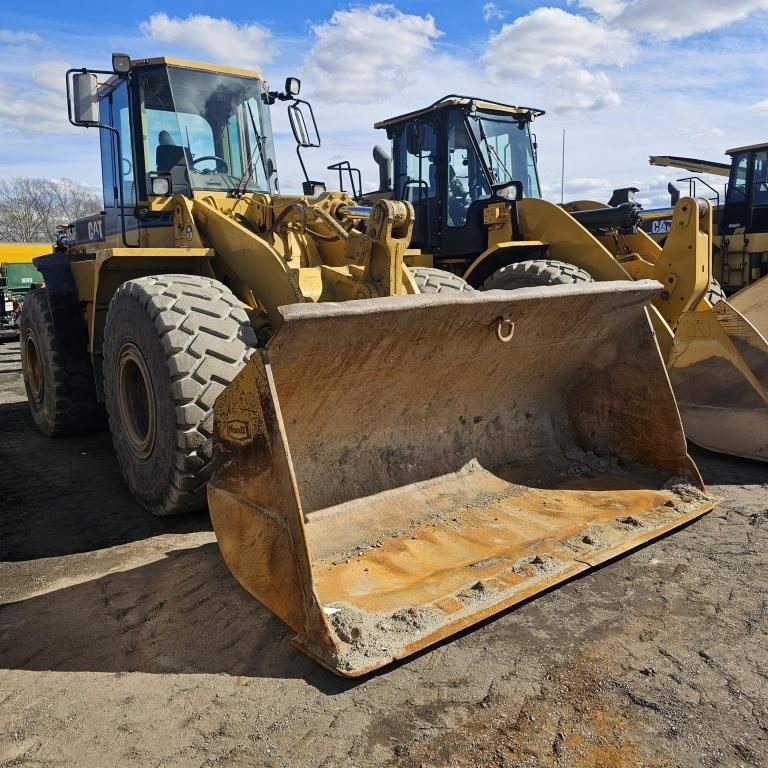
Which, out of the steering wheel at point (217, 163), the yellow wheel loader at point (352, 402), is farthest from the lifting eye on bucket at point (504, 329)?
the steering wheel at point (217, 163)

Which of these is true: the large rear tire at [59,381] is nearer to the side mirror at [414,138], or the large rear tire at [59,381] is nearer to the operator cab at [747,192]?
the side mirror at [414,138]

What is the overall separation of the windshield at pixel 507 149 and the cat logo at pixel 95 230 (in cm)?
376

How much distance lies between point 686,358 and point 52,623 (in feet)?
14.0

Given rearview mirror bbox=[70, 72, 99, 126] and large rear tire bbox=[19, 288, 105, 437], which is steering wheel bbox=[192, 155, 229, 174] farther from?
large rear tire bbox=[19, 288, 105, 437]

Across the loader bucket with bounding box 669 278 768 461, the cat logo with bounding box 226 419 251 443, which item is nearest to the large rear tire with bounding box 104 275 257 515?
the cat logo with bounding box 226 419 251 443

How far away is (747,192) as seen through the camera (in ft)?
39.2

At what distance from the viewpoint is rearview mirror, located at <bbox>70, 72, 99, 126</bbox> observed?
4727 mm

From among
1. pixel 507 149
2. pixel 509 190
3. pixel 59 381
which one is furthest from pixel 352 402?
pixel 507 149

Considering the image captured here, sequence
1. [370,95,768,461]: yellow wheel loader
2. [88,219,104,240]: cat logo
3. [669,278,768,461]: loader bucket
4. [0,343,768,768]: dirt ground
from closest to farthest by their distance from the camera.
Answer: [0,343,768,768]: dirt ground < [669,278,768,461]: loader bucket < [370,95,768,461]: yellow wheel loader < [88,219,104,240]: cat logo

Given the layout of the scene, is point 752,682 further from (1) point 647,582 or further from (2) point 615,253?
(2) point 615,253

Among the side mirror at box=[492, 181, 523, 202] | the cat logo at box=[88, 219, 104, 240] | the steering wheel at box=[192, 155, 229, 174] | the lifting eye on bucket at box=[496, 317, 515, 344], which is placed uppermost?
the steering wheel at box=[192, 155, 229, 174]

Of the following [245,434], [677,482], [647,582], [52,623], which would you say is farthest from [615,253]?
[52,623]

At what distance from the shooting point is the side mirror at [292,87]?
5.71 metres

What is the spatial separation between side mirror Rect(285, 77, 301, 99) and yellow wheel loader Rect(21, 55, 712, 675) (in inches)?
20.5
